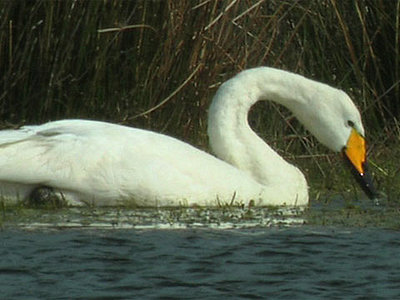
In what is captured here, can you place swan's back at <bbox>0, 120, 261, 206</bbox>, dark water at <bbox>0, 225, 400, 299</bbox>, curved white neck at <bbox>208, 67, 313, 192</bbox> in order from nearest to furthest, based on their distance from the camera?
dark water at <bbox>0, 225, 400, 299</bbox> < swan's back at <bbox>0, 120, 261, 206</bbox> < curved white neck at <bbox>208, 67, 313, 192</bbox>

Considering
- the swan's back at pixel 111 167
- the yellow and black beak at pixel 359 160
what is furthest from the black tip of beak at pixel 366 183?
the swan's back at pixel 111 167

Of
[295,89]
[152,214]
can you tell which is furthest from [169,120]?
[152,214]

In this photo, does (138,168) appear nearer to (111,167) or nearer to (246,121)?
(111,167)

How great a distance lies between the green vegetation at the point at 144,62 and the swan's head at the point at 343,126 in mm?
847

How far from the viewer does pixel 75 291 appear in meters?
6.04

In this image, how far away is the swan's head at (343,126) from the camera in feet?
28.8

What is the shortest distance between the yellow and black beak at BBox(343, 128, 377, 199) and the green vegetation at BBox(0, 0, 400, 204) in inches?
33.9

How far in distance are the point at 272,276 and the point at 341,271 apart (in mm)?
325

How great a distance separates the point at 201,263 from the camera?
675cm

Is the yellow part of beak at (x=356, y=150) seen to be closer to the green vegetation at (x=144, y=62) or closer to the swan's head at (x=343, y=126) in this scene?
the swan's head at (x=343, y=126)

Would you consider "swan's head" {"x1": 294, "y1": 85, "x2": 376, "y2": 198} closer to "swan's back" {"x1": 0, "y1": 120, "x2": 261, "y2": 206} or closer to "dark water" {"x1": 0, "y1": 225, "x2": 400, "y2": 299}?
"swan's back" {"x1": 0, "y1": 120, "x2": 261, "y2": 206}

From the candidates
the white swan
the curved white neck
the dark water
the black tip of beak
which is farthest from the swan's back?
the black tip of beak

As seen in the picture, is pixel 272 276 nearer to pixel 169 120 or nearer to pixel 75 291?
pixel 75 291

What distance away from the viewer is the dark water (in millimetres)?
6137
